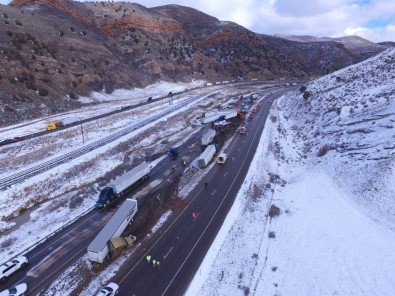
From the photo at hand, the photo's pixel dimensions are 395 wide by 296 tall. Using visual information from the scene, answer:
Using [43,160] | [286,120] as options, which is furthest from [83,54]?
[286,120]

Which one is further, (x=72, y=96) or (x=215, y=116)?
(x=72, y=96)

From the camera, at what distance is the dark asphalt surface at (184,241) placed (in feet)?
83.9

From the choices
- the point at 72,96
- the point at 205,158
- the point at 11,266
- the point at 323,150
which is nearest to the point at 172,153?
the point at 205,158

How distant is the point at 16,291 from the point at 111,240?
27.6 ft

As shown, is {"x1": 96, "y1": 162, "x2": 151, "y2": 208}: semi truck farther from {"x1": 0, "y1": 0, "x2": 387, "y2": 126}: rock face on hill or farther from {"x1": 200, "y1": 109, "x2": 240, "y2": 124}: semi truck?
{"x1": 0, "y1": 0, "x2": 387, "y2": 126}: rock face on hill

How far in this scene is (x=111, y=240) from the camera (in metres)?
28.8

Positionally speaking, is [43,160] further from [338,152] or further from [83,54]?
[83,54]

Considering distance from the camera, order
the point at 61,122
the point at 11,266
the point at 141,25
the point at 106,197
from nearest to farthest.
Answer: the point at 11,266
the point at 106,197
the point at 61,122
the point at 141,25

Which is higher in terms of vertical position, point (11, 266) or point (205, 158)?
point (205, 158)

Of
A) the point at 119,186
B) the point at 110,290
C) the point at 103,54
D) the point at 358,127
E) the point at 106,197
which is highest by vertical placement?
the point at 103,54

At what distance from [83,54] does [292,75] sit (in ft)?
391

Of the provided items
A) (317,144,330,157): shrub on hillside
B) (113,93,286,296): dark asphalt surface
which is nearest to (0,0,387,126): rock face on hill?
(113,93,286,296): dark asphalt surface

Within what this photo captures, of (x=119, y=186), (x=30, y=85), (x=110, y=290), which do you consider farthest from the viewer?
(x=30, y=85)

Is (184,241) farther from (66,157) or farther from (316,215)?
(66,157)
